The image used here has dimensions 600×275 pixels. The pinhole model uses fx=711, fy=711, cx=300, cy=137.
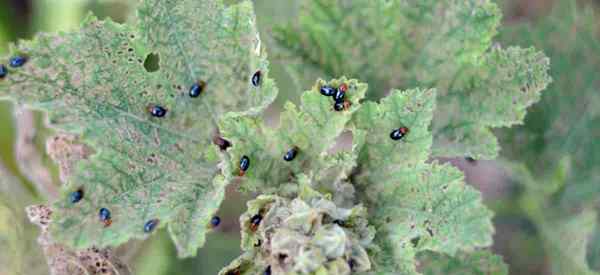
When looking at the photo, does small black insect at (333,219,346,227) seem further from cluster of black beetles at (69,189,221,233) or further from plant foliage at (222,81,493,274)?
cluster of black beetles at (69,189,221,233)

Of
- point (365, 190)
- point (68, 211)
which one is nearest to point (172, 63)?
point (68, 211)

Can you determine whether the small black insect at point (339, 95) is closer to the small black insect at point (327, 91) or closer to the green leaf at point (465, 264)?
the small black insect at point (327, 91)

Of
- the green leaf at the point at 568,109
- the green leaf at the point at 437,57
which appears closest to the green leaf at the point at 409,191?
the green leaf at the point at 437,57

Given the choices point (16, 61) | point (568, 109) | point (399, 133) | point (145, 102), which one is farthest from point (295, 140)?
point (568, 109)

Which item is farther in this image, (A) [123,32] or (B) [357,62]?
(B) [357,62]

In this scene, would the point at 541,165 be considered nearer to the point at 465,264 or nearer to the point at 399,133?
the point at 465,264

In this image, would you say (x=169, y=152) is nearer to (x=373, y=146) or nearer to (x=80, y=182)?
(x=80, y=182)
